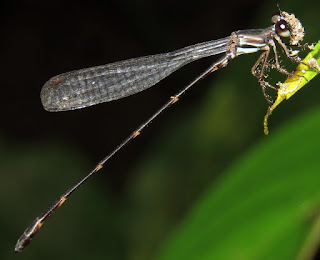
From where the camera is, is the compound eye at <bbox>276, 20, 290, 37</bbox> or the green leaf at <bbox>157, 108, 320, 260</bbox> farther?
the compound eye at <bbox>276, 20, 290, 37</bbox>

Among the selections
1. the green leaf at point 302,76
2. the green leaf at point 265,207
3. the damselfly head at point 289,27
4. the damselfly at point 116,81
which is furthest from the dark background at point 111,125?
the green leaf at point 302,76

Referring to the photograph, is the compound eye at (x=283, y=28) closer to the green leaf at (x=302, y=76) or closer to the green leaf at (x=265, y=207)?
the green leaf at (x=265, y=207)

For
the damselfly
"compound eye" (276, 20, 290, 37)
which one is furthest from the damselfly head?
the damselfly

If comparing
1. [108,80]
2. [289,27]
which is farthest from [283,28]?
[108,80]

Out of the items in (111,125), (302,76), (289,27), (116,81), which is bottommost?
(111,125)

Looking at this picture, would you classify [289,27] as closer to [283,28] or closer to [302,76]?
[283,28]

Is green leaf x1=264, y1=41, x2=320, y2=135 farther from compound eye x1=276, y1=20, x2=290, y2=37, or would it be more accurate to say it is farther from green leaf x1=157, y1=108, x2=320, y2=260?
compound eye x1=276, y1=20, x2=290, y2=37

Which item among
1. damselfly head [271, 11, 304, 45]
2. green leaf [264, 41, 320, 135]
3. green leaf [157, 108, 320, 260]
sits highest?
damselfly head [271, 11, 304, 45]
